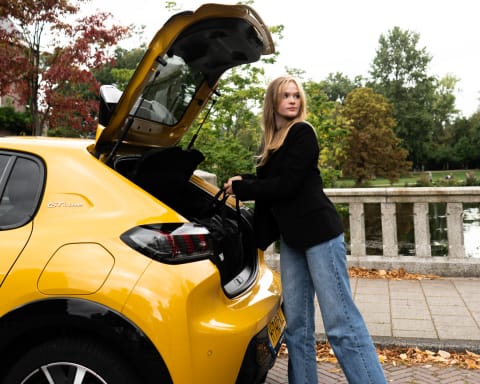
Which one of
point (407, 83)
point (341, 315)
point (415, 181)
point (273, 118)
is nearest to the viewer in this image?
point (341, 315)

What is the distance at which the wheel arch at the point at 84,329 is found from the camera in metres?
2.23

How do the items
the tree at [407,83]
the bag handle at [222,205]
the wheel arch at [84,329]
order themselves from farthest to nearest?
the tree at [407,83] → the bag handle at [222,205] → the wheel arch at [84,329]

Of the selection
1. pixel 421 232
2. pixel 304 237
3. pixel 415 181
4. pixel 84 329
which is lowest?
pixel 415 181

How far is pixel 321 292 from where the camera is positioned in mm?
2955

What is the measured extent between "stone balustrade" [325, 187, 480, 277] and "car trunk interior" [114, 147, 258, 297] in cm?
396

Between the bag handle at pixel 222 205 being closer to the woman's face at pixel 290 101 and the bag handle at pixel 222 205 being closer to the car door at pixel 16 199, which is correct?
the woman's face at pixel 290 101

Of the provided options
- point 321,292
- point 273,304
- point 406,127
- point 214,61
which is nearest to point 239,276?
point 273,304

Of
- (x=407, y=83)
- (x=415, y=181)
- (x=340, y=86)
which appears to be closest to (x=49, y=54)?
(x=415, y=181)

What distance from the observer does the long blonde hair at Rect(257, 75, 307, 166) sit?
307 centimetres

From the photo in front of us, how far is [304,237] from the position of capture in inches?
116

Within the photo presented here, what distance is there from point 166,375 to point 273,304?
35.5 inches

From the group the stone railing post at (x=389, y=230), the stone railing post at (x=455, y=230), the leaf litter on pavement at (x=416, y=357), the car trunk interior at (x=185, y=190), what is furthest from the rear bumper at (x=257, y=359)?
the stone railing post at (x=455, y=230)

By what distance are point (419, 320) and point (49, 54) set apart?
926 cm

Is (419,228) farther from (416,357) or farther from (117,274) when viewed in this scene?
(117,274)
